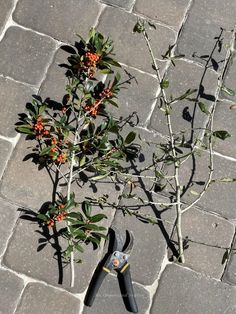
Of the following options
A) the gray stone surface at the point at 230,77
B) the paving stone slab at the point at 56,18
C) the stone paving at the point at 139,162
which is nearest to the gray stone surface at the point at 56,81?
the stone paving at the point at 139,162

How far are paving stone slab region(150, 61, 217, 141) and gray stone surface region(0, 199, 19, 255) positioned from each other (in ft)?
2.97

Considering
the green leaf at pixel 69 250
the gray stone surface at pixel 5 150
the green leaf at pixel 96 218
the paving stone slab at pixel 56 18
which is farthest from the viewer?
the paving stone slab at pixel 56 18

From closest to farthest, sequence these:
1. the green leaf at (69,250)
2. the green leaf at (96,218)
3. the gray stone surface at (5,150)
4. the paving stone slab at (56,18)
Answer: the green leaf at (69,250), the green leaf at (96,218), the gray stone surface at (5,150), the paving stone slab at (56,18)

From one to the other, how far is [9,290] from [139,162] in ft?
3.20

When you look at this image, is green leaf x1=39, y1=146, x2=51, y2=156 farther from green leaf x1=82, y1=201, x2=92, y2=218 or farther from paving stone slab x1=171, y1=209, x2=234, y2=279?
paving stone slab x1=171, y1=209, x2=234, y2=279

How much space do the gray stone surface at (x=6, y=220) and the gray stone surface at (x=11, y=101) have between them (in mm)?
382

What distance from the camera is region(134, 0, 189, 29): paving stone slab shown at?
3078 mm

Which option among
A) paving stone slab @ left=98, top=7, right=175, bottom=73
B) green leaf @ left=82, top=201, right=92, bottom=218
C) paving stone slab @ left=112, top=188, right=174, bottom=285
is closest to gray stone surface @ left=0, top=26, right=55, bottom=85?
paving stone slab @ left=98, top=7, right=175, bottom=73

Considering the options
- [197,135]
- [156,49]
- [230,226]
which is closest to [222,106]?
[197,135]

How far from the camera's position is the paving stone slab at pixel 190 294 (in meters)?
2.91

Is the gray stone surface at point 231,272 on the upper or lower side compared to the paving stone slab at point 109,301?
upper

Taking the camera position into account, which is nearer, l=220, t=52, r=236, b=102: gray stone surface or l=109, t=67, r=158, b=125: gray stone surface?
l=109, t=67, r=158, b=125: gray stone surface

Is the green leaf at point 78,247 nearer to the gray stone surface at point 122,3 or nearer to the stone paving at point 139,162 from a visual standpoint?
the stone paving at point 139,162

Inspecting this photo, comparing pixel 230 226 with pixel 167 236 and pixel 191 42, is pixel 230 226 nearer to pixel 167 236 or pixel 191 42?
pixel 167 236
